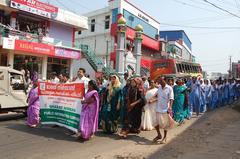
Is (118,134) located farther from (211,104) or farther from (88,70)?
(88,70)

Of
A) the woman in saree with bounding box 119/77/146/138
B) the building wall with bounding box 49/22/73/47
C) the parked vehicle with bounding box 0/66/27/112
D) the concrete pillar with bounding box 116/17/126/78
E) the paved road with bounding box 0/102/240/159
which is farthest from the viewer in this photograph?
the building wall with bounding box 49/22/73/47

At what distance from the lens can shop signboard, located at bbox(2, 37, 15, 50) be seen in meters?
22.5

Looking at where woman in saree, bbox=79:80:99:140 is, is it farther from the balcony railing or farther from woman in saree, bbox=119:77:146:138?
the balcony railing

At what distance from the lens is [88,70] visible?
33750 mm

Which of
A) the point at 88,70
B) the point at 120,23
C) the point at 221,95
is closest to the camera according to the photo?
the point at 221,95

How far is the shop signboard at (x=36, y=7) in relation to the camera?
929 inches

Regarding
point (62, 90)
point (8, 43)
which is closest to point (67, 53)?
point (8, 43)

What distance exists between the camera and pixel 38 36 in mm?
25344

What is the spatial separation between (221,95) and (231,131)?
365 inches

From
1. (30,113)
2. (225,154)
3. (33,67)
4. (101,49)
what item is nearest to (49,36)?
(33,67)

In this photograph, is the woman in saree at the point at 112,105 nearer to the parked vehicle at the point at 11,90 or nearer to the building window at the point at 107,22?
the parked vehicle at the point at 11,90

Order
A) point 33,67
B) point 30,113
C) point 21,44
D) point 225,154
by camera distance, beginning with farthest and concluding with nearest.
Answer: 1. point 33,67
2. point 21,44
3. point 30,113
4. point 225,154

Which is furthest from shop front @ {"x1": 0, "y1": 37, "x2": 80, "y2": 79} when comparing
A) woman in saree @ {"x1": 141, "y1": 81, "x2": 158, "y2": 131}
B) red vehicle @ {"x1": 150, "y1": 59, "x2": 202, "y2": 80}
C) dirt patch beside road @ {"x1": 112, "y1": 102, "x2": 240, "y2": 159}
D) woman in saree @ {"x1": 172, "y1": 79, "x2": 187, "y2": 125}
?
dirt patch beside road @ {"x1": 112, "y1": 102, "x2": 240, "y2": 159}

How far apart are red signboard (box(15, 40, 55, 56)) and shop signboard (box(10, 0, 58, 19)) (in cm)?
235
